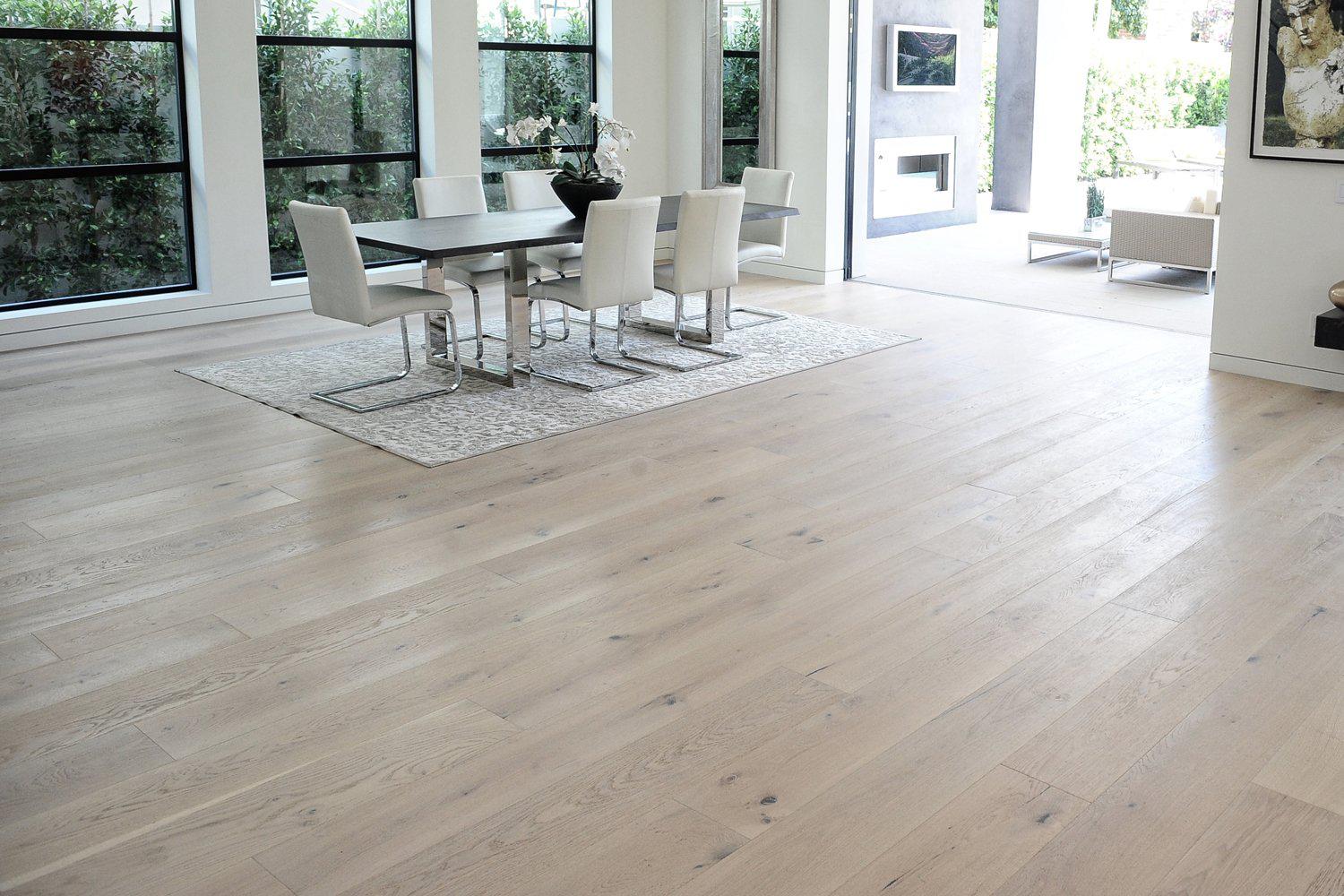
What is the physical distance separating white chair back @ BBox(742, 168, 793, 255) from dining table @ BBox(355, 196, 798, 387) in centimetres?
56

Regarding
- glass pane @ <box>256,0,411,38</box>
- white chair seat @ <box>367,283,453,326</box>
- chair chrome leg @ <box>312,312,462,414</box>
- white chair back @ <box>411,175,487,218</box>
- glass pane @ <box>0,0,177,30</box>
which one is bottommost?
chair chrome leg @ <box>312,312,462,414</box>

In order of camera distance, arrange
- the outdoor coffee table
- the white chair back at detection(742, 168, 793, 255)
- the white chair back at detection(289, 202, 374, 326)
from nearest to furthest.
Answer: the white chair back at detection(289, 202, 374, 326)
the white chair back at detection(742, 168, 793, 255)
the outdoor coffee table

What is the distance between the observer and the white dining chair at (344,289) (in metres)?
5.20

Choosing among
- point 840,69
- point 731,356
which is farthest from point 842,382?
point 840,69

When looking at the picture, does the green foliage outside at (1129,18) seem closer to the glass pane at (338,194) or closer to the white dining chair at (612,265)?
the glass pane at (338,194)

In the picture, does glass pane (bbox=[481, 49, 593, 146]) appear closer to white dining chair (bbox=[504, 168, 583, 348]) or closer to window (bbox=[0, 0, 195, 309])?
white dining chair (bbox=[504, 168, 583, 348])

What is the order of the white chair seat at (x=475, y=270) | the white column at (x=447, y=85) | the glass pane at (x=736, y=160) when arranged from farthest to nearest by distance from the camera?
the glass pane at (x=736, y=160)
the white column at (x=447, y=85)
the white chair seat at (x=475, y=270)

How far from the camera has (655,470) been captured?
4.56 metres

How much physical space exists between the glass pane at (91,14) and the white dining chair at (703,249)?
3.21 meters

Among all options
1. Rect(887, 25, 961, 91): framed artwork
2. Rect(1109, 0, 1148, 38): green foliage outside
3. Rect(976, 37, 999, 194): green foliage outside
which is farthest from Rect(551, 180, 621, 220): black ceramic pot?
Rect(1109, 0, 1148, 38): green foliage outside

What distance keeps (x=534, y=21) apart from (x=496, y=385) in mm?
3786

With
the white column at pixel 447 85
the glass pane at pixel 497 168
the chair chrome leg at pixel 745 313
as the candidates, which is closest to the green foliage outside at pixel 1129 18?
the glass pane at pixel 497 168

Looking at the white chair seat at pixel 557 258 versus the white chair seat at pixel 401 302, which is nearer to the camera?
the white chair seat at pixel 401 302

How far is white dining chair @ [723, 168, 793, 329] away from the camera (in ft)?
22.9
